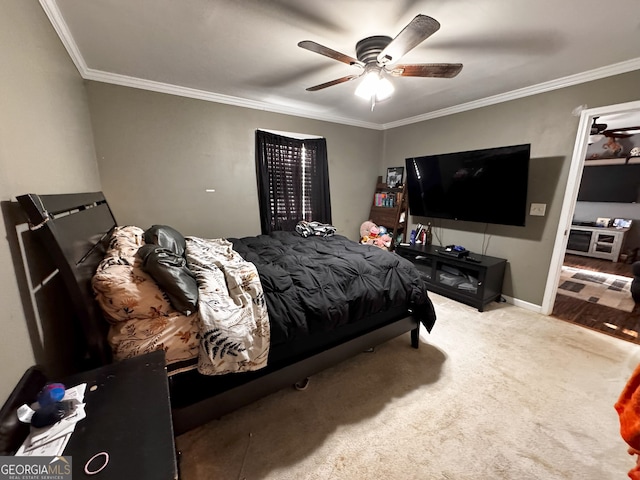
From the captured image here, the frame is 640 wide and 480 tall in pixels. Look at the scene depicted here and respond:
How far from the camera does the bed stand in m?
1.11

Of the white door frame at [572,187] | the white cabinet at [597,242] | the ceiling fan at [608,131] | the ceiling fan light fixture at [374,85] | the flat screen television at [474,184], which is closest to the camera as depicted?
the ceiling fan light fixture at [374,85]

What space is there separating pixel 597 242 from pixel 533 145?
4.13 metres

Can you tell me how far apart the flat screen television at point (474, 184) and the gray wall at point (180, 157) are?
1.66 meters

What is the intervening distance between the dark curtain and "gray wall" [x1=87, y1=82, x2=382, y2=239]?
13 cm

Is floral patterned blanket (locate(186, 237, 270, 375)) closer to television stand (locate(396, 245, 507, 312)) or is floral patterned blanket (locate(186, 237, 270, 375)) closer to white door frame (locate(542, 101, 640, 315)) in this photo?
television stand (locate(396, 245, 507, 312))

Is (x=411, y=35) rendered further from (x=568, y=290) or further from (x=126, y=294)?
(x=568, y=290)

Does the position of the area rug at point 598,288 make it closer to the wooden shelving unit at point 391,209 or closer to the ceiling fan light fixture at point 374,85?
the wooden shelving unit at point 391,209

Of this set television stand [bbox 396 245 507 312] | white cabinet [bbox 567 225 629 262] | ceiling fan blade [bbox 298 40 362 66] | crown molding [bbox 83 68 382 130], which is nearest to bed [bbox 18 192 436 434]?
television stand [bbox 396 245 507 312]

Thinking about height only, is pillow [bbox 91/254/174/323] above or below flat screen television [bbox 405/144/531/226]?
below

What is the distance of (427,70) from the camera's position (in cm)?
180

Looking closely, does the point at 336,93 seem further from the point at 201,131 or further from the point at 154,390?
the point at 154,390

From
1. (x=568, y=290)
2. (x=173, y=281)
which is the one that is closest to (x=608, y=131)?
(x=568, y=290)

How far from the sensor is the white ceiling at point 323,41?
1550 millimetres

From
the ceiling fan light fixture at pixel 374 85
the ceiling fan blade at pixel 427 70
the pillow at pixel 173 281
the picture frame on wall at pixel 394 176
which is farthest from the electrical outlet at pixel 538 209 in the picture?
the pillow at pixel 173 281
